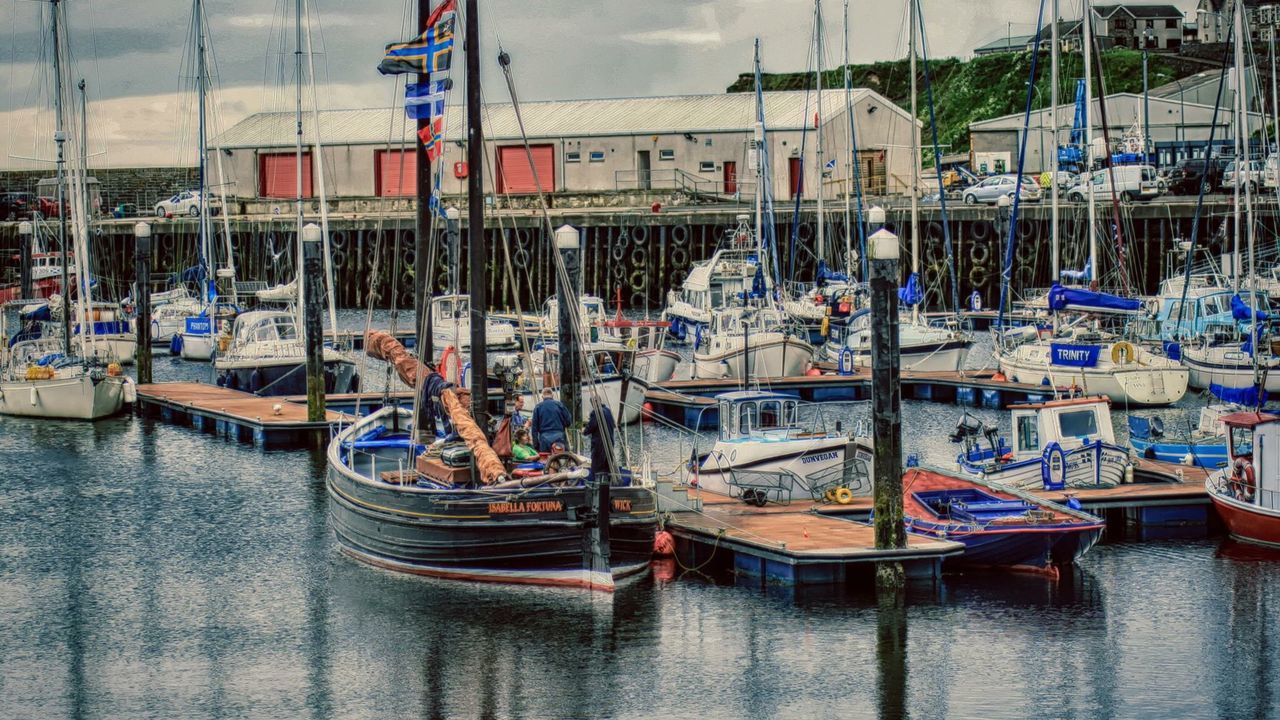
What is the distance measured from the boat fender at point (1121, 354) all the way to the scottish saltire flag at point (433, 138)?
21.9 metres

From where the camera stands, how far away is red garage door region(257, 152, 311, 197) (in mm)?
85750

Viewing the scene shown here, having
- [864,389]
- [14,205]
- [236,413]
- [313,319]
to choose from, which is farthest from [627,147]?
[313,319]

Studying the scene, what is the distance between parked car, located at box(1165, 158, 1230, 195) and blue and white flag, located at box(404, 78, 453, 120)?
5022 cm

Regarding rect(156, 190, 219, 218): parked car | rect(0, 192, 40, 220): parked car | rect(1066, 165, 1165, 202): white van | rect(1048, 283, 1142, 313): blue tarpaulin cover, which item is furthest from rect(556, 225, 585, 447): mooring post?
rect(0, 192, 40, 220): parked car

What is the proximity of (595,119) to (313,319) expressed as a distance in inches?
1856

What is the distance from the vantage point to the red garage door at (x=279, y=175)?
85.8 meters

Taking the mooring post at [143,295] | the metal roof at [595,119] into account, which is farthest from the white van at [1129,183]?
the mooring post at [143,295]

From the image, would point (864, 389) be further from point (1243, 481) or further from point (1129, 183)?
point (1129, 183)

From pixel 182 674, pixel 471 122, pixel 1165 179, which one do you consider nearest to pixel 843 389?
pixel 471 122

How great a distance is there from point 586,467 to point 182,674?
6.19m

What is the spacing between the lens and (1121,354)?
42562mm

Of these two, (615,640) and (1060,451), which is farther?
(1060,451)

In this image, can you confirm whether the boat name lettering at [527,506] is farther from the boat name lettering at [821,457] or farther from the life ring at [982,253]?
the life ring at [982,253]

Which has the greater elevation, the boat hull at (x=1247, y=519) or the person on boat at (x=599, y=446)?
the person on boat at (x=599, y=446)
